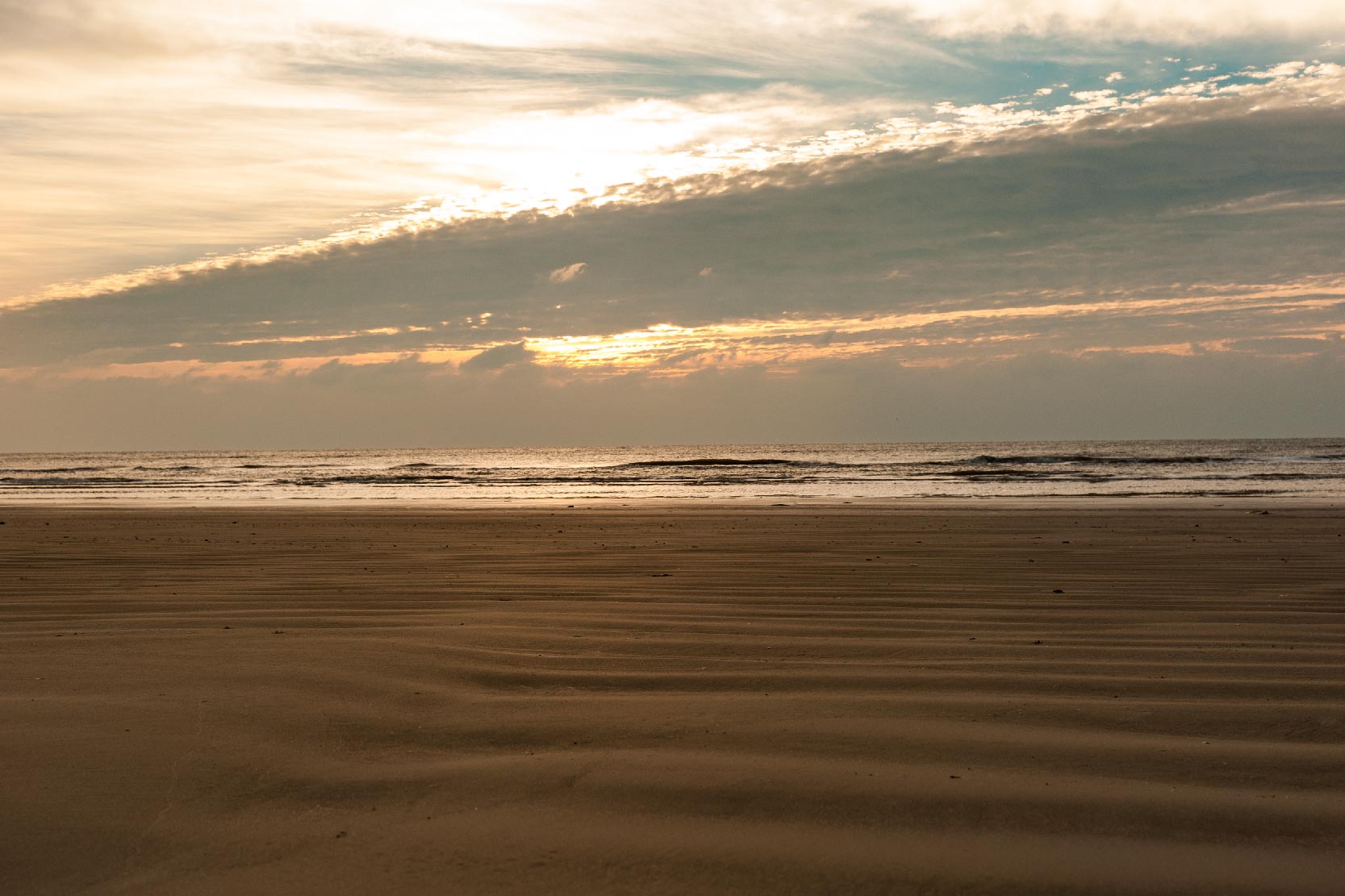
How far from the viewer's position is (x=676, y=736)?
10.8 ft

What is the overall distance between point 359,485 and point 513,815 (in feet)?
98.6

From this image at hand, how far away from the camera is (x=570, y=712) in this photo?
11.9 feet

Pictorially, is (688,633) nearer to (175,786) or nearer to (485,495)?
(175,786)

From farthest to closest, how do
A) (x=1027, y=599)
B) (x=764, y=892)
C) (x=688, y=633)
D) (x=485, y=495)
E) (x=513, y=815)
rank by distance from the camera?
(x=485, y=495), (x=1027, y=599), (x=688, y=633), (x=513, y=815), (x=764, y=892)

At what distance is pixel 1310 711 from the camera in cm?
359

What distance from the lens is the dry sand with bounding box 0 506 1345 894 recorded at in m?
2.33

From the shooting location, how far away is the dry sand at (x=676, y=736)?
2332 mm

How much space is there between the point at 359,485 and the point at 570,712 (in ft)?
95.5

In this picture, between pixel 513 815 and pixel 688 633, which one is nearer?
pixel 513 815

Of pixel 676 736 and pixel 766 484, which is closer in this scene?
pixel 676 736

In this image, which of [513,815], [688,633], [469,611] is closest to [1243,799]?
[513,815]

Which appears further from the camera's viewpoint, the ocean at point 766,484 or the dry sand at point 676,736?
the ocean at point 766,484

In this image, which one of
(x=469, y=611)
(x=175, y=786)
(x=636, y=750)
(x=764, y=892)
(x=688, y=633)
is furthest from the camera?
(x=469, y=611)

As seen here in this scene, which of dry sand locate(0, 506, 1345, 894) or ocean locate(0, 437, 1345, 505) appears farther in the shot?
ocean locate(0, 437, 1345, 505)
